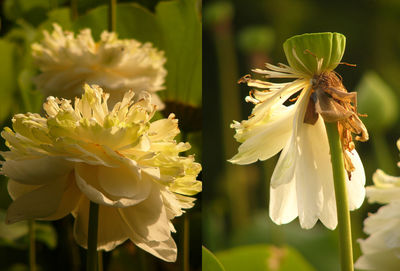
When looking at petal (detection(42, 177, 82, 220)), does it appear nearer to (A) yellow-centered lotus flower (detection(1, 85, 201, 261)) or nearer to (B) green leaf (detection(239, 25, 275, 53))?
(A) yellow-centered lotus flower (detection(1, 85, 201, 261))

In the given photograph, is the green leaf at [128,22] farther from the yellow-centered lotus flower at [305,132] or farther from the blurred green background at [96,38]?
the yellow-centered lotus flower at [305,132]

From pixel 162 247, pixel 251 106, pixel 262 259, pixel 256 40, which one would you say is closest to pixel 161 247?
pixel 162 247

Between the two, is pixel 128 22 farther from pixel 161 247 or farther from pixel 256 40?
pixel 256 40

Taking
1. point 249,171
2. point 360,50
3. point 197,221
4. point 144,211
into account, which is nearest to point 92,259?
point 144,211

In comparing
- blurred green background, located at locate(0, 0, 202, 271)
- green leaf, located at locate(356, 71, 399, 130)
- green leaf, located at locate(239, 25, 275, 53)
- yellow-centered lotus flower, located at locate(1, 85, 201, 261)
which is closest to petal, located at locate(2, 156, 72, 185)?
yellow-centered lotus flower, located at locate(1, 85, 201, 261)

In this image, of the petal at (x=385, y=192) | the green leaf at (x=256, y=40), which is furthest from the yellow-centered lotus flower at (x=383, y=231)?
the green leaf at (x=256, y=40)

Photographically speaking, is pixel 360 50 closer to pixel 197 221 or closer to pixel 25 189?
pixel 197 221
